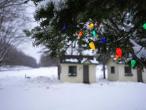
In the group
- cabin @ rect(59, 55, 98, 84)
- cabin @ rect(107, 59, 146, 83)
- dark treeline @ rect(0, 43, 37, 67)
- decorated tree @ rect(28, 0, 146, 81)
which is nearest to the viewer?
decorated tree @ rect(28, 0, 146, 81)

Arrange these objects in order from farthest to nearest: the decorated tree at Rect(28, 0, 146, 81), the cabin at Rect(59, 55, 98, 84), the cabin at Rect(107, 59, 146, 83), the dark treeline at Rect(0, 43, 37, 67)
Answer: the cabin at Rect(107, 59, 146, 83) < the dark treeline at Rect(0, 43, 37, 67) < the cabin at Rect(59, 55, 98, 84) < the decorated tree at Rect(28, 0, 146, 81)

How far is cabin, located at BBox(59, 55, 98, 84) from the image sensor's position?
25094 mm

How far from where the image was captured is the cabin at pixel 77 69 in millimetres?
25094

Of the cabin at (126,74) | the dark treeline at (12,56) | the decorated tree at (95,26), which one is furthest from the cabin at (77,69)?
the decorated tree at (95,26)

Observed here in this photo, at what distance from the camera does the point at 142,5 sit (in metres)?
2.96

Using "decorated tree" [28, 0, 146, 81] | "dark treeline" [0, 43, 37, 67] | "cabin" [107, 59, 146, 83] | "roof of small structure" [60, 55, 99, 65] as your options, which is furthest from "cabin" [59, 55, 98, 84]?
"decorated tree" [28, 0, 146, 81]

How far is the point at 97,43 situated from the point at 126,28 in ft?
4.29

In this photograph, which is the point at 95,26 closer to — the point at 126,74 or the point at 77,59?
the point at 77,59

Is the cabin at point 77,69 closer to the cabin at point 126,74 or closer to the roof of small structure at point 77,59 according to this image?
the roof of small structure at point 77,59

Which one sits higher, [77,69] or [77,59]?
[77,59]

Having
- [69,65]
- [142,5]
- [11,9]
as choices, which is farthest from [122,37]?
[69,65]

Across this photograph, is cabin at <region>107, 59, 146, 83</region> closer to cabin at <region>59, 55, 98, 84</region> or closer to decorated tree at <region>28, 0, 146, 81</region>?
cabin at <region>59, 55, 98, 84</region>

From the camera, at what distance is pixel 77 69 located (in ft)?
83.8

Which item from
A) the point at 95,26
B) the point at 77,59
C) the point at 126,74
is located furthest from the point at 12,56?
the point at 95,26
